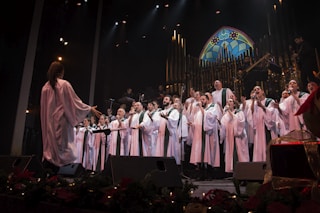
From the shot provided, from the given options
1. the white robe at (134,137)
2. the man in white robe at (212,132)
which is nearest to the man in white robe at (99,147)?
the white robe at (134,137)

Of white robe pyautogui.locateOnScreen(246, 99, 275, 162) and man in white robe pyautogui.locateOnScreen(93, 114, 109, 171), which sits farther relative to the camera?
man in white robe pyautogui.locateOnScreen(93, 114, 109, 171)

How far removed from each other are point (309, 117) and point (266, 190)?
35 centimetres

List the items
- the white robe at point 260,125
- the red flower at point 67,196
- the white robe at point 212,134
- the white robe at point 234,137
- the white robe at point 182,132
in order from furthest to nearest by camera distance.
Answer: the white robe at point 182,132 → the white robe at point 212,134 → the white robe at point 234,137 → the white robe at point 260,125 → the red flower at point 67,196

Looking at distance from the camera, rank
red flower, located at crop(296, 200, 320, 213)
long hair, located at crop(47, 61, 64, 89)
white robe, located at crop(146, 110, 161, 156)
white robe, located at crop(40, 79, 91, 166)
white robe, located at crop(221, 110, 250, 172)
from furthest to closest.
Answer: white robe, located at crop(146, 110, 161, 156) → white robe, located at crop(221, 110, 250, 172) → long hair, located at crop(47, 61, 64, 89) → white robe, located at crop(40, 79, 91, 166) → red flower, located at crop(296, 200, 320, 213)

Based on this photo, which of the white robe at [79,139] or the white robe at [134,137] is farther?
the white robe at [79,139]

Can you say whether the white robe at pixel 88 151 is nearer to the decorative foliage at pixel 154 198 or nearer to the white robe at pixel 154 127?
the white robe at pixel 154 127

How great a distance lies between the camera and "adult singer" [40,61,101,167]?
3.50m

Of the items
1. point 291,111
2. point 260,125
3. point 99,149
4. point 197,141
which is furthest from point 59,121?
point 99,149

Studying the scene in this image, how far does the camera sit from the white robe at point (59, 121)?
137 inches

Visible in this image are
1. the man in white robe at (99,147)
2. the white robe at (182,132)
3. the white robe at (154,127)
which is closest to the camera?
the white robe at (182,132)

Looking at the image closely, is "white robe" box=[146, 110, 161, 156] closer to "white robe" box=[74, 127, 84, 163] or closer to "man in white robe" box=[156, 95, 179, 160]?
"man in white robe" box=[156, 95, 179, 160]

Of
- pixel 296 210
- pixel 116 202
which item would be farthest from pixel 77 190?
pixel 296 210

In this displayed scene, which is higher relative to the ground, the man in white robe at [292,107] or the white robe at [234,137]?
the man in white robe at [292,107]

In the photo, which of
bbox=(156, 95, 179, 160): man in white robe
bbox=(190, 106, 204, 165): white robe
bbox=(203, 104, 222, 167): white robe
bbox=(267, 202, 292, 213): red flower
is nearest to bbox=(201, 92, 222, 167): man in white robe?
bbox=(203, 104, 222, 167): white robe
